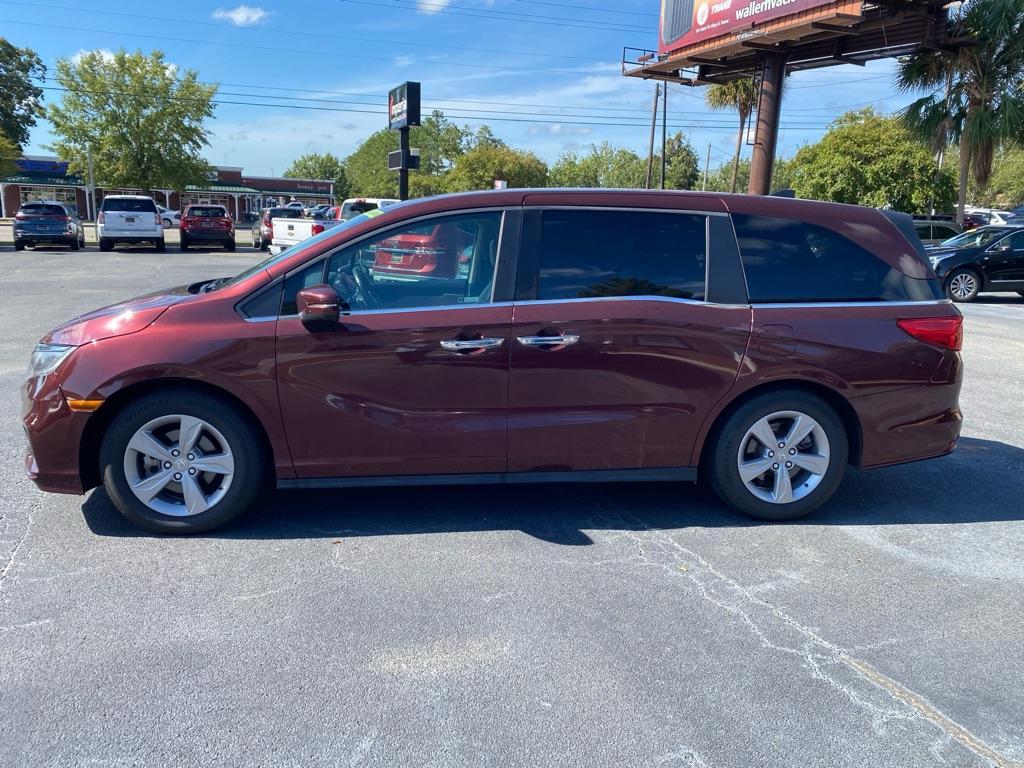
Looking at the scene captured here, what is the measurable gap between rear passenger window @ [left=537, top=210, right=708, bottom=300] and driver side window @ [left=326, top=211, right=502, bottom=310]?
31 centimetres

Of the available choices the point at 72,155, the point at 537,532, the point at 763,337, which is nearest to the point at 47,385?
the point at 537,532

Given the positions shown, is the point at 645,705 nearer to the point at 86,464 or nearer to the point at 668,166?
the point at 86,464

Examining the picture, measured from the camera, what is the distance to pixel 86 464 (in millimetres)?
4129

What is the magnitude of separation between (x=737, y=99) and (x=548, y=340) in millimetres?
35888

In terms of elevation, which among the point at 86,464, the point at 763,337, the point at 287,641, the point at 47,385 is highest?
the point at 763,337

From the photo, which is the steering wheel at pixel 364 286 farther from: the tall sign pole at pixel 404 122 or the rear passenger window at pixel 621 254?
the tall sign pole at pixel 404 122

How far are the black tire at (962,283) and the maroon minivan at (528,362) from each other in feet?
48.7

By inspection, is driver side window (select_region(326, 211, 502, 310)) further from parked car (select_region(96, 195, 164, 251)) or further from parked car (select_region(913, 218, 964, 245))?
parked car (select_region(96, 195, 164, 251))

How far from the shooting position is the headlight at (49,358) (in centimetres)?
401

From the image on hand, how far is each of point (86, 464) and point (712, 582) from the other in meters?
3.25

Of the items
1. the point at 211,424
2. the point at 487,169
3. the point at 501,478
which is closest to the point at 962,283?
the point at 501,478

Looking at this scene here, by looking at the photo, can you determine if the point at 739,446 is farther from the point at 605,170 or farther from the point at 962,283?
the point at 605,170

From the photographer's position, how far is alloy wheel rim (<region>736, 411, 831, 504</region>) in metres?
4.48

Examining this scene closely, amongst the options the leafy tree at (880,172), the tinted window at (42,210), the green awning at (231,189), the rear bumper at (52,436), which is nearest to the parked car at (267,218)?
the tinted window at (42,210)
